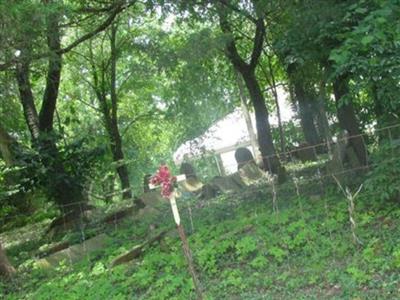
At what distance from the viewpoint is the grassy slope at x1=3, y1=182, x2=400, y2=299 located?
16.6ft

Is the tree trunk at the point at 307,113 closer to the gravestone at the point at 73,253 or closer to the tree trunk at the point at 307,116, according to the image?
the tree trunk at the point at 307,116

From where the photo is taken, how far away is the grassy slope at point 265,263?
5070 mm

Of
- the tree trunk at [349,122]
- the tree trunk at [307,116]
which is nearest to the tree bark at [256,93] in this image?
the tree trunk at [349,122]

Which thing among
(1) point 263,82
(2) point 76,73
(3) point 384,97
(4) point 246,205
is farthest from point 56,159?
(1) point 263,82

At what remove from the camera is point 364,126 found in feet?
47.2

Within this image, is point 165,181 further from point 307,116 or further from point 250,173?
point 307,116

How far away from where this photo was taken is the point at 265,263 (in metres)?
5.98

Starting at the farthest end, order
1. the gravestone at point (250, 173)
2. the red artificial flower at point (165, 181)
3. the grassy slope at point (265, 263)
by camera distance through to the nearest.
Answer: the gravestone at point (250, 173), the grassy slope at point (265, 263), the red artificial flower at point (165, 181)

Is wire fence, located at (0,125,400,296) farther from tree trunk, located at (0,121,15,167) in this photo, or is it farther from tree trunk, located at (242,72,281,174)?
tree trunk, located at (0,121,15,167)

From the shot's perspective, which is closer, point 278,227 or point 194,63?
point 278,227

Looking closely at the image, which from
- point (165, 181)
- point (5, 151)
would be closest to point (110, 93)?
point (5, 151)

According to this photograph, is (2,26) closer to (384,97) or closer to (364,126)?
(384,97)

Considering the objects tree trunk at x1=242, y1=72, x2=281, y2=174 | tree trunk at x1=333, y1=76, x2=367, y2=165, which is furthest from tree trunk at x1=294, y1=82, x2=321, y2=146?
tree trunk at x1=333, y1=76, x2=367, y2=165

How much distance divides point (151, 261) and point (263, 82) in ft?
48.2
